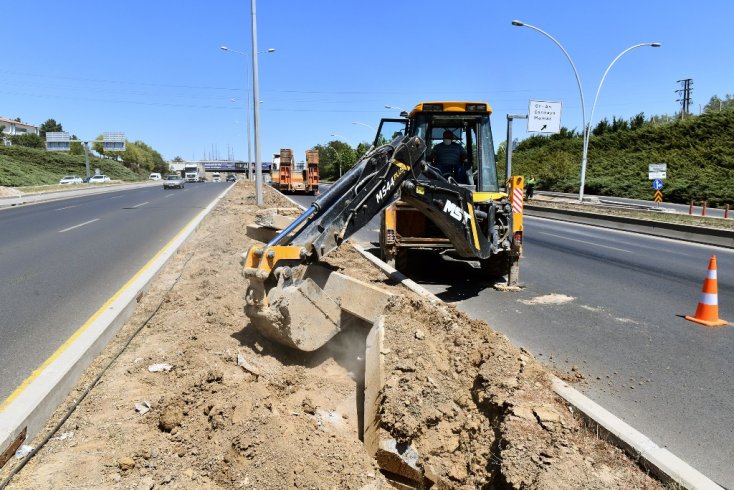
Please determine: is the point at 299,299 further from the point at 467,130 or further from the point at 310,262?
the point at 467,130

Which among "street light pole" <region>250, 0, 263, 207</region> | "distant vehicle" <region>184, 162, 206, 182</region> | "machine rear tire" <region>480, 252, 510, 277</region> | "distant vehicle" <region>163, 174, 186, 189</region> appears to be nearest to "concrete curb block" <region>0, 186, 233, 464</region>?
"machine rear tire" <region>480, 252, 510, 277</region>

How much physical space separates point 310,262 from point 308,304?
48cm

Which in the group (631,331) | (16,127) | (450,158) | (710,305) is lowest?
(631,331)

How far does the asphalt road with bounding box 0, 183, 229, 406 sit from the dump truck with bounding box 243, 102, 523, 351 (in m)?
2.27

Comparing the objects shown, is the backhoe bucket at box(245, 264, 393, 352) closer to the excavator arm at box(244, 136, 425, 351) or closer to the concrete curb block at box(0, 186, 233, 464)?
the excavator arm at box(244, 136, 425, 351)

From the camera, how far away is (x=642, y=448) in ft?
10.8

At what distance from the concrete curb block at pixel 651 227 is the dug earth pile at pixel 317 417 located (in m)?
13.5

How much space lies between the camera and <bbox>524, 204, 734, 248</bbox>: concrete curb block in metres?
15.4

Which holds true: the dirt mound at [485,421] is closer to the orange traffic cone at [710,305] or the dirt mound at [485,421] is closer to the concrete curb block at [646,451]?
the concrete curb block at [646,451]

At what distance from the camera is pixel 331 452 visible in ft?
11.2

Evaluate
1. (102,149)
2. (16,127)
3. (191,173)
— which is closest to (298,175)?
(191,173)

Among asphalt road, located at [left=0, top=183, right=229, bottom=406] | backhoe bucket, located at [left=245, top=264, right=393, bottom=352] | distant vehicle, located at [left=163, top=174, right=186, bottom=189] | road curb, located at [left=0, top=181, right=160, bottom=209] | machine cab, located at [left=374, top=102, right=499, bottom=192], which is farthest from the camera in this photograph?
distant vehicle, located at [left=163, top=174, right=186, bottom=189]

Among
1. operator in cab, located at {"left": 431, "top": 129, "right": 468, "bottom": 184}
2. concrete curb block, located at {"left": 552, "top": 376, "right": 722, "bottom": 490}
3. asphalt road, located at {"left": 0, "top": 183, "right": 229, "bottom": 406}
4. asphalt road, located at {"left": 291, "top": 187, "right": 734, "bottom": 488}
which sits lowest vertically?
asphalt road, located at {"left": 291, "top": 187, "right": 734, "bottom": 488}

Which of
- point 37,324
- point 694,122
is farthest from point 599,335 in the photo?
point 694,122
